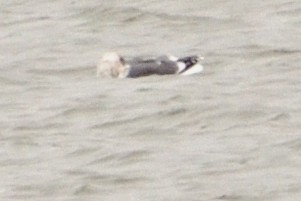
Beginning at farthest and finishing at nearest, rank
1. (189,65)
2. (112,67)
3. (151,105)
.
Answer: (189,65), (112,67), (151,105)

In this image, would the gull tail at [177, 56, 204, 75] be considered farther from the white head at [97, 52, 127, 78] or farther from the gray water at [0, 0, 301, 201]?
the white head at [97, 52, 127, 78]

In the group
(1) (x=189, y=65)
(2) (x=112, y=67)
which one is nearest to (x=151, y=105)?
(2) (x=112, y=67)

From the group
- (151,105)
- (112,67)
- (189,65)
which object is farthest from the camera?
(189,65)

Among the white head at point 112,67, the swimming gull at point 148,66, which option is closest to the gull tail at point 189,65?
the swimming gull at point 148,66

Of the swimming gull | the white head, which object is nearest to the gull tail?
the swimming gull

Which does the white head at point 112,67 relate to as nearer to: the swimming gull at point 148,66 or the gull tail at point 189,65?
the swimming gull at point 148,66

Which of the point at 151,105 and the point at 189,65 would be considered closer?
the point at 151,105

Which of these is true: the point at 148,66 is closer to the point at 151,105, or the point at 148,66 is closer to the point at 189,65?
the point at 189,65

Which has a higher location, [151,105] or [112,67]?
[112,67]
